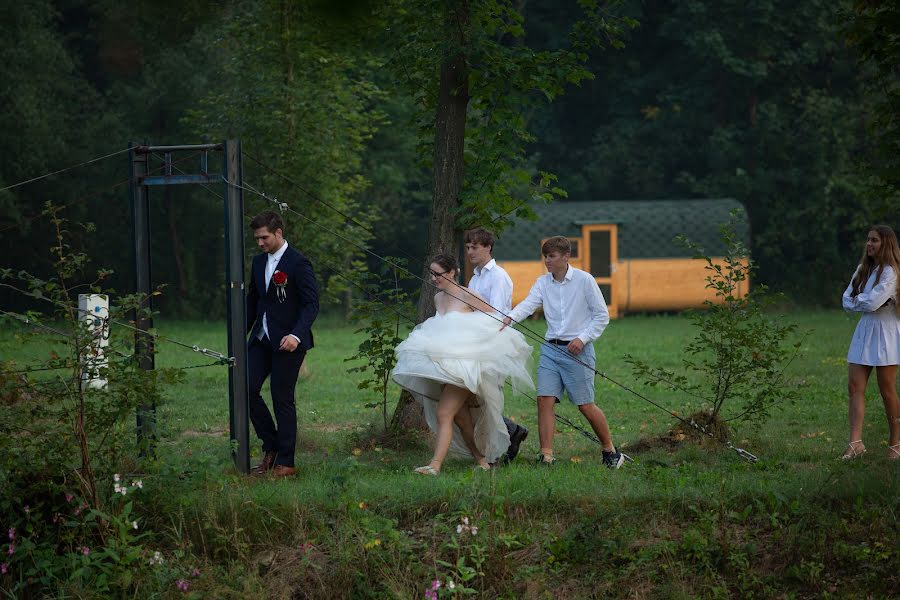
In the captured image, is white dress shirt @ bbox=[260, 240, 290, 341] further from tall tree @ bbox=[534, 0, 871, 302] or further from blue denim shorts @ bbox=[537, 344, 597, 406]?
tall tree @ bbox=[534, 0, 871, 302]

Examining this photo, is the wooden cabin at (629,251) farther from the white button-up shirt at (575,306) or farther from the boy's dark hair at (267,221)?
the boy's dark hair at (267,221)

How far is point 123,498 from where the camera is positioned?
711 cm

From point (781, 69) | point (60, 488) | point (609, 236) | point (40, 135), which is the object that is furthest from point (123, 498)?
point (781, 69)

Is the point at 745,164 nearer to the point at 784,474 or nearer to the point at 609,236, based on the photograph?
the point at 609,236

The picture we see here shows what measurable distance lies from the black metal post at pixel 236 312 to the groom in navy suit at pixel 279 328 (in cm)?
14

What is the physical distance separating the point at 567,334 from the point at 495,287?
662 mm

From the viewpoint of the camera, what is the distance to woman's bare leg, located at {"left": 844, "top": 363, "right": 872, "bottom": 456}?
880 cm

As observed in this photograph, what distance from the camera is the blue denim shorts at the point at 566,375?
870 centimetres

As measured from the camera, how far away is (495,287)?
28.8ft

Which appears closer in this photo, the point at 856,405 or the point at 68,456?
the point at 68,456

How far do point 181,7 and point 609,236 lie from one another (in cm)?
2865

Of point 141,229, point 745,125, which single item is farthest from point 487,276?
point 745,125

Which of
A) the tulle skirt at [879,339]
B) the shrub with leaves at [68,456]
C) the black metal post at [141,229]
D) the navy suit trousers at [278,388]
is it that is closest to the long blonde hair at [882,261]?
the tulle skirt at [879,339]

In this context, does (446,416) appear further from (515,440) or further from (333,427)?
(333,427)
